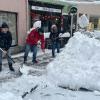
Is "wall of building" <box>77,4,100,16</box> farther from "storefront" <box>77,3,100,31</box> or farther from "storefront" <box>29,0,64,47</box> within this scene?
"storefront" <box>29,0,64,47</box>

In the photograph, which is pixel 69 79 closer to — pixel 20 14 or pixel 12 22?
pixel 12 22

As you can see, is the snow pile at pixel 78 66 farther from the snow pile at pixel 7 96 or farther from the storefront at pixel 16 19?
the storefront at pixel 16 19

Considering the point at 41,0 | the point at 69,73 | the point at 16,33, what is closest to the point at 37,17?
the point at 41,0

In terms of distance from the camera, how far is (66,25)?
87.8 ft

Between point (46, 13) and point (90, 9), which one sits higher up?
point (46, 13)

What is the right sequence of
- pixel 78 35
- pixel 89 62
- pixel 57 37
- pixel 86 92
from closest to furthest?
pixel 86 92 → pixel 89 62 → pixel 78 35 → pixel 57 37

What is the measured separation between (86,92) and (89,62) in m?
1.03

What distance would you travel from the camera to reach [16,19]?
66.9 ft

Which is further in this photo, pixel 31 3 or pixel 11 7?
pixel 31 3

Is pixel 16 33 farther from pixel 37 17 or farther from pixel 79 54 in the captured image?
pixel 79 54

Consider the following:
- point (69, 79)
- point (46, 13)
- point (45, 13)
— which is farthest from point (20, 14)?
point (69, 79)

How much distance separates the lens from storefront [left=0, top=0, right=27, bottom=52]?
19.4 metres

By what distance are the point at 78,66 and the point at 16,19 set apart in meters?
9.93

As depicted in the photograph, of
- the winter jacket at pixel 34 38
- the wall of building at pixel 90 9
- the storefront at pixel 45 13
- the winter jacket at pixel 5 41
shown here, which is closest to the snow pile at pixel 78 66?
the winter jacket at pixel 5 41
